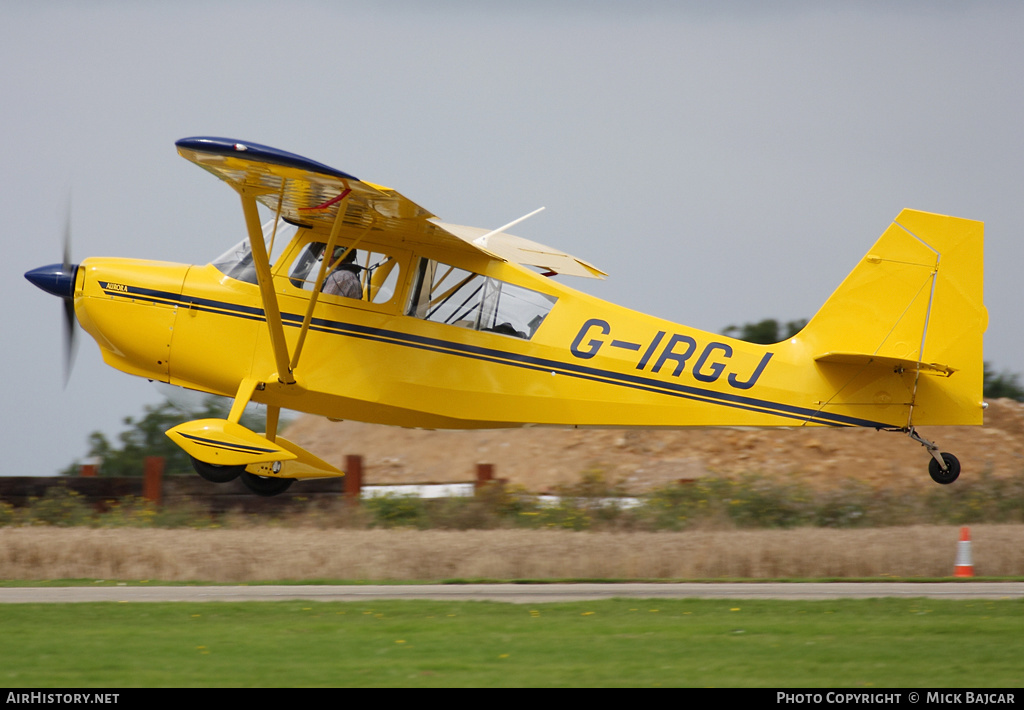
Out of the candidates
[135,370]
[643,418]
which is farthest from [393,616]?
[135,370]

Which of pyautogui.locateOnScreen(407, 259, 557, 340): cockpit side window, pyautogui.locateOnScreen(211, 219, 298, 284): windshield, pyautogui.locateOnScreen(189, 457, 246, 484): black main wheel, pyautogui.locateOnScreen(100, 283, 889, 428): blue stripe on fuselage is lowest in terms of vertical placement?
pyautogui.locateOnScreen(189, 457, 246, 484): black main wheel

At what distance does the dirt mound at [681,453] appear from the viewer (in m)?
21.3

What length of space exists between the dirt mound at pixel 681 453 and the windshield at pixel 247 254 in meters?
10.2

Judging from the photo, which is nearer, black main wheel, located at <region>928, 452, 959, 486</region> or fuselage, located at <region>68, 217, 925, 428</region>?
fuselage, located at <region>68, 217, 925, 428</region>

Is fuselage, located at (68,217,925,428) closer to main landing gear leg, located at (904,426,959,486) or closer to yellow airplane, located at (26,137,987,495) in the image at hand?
yellow airplane, located at (26,137,987,495)

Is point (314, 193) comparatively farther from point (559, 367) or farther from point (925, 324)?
point (925, 324)

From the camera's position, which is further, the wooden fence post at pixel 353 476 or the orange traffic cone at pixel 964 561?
the wooden fence post at pixel 353 476

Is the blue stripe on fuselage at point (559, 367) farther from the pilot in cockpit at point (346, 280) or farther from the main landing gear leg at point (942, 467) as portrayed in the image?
the main landing gear leg at point (942, 467)

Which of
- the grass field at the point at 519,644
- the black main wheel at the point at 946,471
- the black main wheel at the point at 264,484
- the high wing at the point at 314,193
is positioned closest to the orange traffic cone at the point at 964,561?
the black main wheel at the point at 946,471

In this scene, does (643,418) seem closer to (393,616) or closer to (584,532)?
(584,532)

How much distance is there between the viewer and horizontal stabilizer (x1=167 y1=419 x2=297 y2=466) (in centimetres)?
1089

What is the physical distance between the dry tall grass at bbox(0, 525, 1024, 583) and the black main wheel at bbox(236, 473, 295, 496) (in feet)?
1.94

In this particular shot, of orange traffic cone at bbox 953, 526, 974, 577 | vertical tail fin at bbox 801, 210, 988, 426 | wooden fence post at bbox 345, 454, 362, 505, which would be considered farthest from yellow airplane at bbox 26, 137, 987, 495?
wooden fence post at bbox 345, 454, 362, 505
